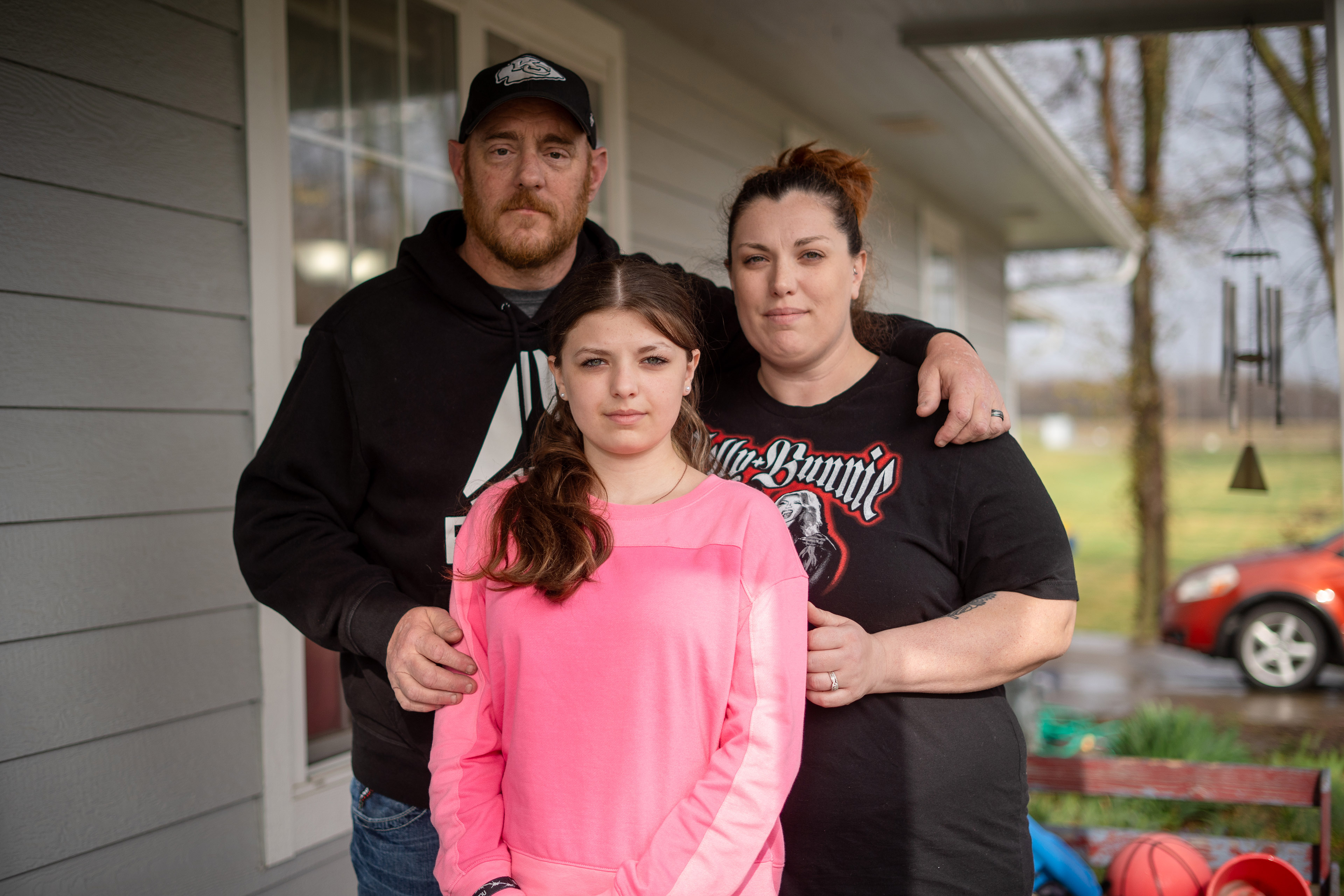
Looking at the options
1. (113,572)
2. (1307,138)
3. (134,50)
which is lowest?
(113,572)

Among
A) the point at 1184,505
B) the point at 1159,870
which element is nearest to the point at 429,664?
the point at 1159,870

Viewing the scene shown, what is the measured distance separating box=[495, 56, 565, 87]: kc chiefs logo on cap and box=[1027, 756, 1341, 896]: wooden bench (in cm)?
239

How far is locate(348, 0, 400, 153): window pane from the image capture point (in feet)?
8.66

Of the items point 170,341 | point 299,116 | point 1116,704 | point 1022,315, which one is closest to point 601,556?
point 170,341

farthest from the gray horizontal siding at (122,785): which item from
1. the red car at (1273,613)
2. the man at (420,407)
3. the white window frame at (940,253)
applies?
the red car at (1273,613)

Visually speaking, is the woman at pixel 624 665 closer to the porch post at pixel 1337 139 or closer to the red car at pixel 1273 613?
the porch post at pixel 1337 139

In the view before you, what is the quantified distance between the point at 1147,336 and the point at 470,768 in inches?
470

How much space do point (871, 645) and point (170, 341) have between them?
1689 mm

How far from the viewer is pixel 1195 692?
7297 millimetres

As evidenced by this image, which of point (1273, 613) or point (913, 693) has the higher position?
point (913, 693)

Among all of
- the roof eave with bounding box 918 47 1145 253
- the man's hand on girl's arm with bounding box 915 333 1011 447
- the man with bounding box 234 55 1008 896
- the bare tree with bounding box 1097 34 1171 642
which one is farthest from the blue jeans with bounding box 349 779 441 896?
the bare tree with bounding box 1097 34 1171 642

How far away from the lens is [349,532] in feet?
5.49

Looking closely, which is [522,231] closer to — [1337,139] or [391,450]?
[391,450]

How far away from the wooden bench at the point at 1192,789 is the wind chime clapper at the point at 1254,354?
1350 mm
